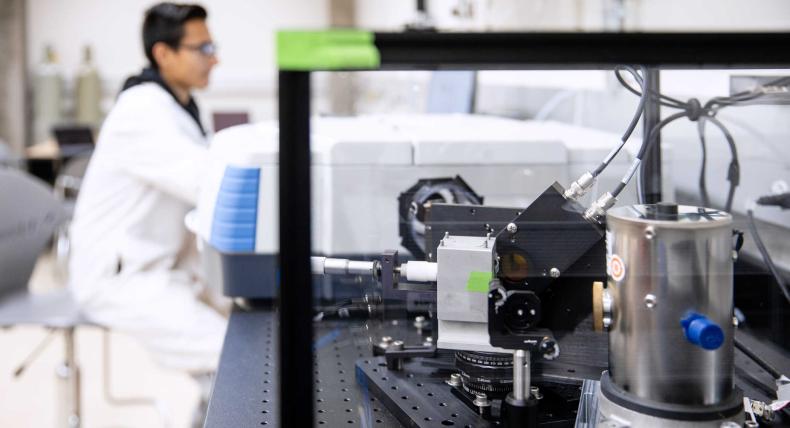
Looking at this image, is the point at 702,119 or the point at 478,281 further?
the point at 702,119

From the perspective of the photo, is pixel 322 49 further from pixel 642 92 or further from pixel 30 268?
pixel 30 268

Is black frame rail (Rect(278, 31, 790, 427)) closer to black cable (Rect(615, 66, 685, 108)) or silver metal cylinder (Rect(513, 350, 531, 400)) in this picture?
black cable (Rect(615, 66, 685, 108))

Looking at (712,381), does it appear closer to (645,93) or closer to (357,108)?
(645,93)

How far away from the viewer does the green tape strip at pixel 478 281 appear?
0.69 m

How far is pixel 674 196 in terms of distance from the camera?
2.66 feet

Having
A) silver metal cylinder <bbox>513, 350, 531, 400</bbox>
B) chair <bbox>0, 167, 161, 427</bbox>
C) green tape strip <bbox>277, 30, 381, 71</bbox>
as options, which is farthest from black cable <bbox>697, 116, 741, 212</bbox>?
chair <bbox>0, 167, 161, 427</bbox>

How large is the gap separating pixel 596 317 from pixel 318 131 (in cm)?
26

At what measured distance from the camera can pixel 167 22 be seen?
217cm

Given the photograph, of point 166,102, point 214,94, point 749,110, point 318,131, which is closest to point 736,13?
point 749,110

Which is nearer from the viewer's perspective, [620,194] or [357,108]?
[620,194]

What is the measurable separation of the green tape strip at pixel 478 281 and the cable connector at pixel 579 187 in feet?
0.34

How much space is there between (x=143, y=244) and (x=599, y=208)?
1.48 m

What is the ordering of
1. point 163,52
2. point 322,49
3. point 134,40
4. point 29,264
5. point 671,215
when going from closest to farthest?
point 322,49, point 671,215, point 29,264, point 163,52, point 134,40

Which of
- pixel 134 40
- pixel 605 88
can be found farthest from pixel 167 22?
pixel 134 40
